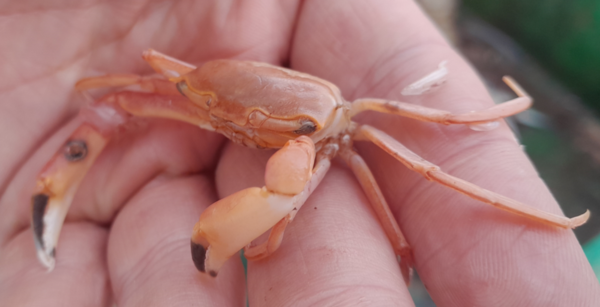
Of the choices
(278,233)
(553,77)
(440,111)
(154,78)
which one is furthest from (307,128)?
(553,77)

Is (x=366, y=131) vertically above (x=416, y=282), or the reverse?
(x=366, y=131)

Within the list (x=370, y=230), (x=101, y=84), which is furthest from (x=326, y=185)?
(x=101, y=84)

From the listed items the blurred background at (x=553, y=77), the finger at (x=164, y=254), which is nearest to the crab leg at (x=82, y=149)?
the finger at (x=164, y=254)

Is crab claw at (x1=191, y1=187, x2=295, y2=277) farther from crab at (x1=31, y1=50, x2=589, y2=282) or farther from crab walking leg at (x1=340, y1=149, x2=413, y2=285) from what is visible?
crab walking leg at (x1=340, y1=149, x2=413, y2=285)

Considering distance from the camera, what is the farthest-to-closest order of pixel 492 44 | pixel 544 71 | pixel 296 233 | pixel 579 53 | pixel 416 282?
pixel 492 44
pixel 544 71
pixel 579 53
pixel 416 282
pixel 296 233

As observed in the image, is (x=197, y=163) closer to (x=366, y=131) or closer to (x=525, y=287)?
(x=366, y=131)

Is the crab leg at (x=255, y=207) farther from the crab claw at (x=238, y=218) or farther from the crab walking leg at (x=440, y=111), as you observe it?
the crab walking leg at (x=440, y=111)

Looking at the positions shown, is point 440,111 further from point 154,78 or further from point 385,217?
point 154,78

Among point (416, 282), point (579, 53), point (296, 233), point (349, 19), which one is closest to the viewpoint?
point (296, 233)
